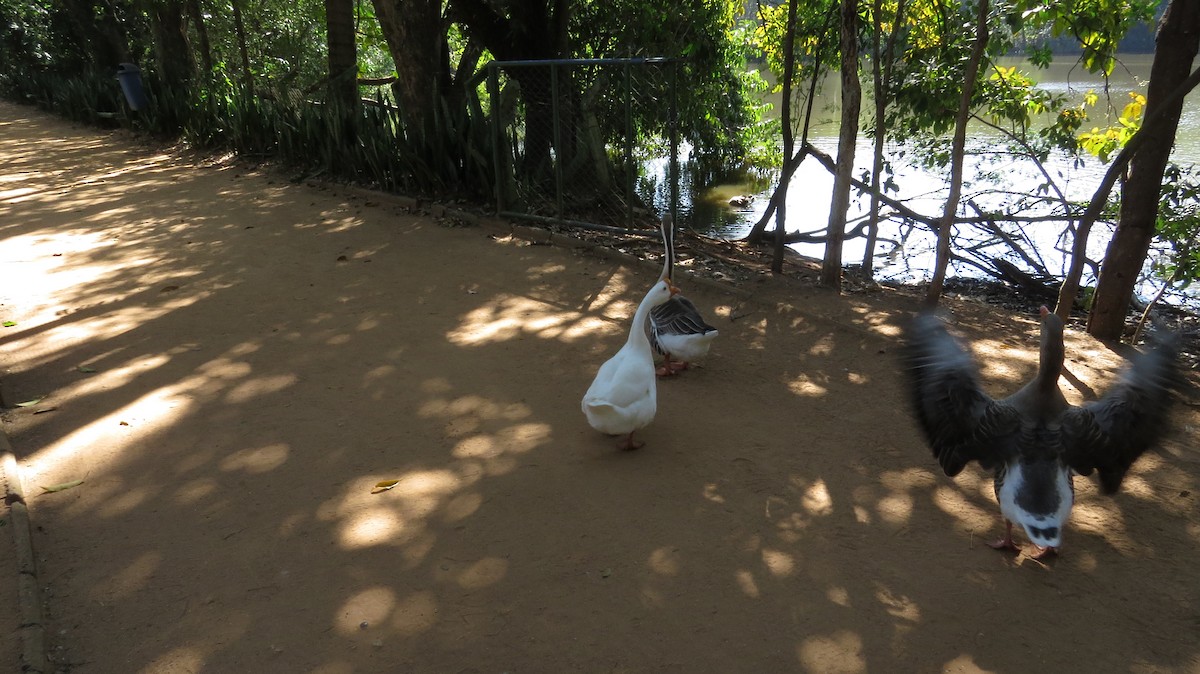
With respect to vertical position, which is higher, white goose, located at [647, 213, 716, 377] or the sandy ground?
white goose, located at [647, 213, 716, 377]

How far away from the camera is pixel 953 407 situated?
10.9ft

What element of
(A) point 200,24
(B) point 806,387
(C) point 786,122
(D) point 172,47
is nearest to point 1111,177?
(B) point 806,387

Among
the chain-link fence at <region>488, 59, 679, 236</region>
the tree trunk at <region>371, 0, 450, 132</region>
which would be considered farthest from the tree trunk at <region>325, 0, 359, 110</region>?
the chain-link fence at <region>488, 59, 679, 236</region>

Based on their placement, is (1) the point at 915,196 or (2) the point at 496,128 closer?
(2) the point at 496,128

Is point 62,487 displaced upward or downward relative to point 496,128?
downward

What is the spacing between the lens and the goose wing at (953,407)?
10.8ft

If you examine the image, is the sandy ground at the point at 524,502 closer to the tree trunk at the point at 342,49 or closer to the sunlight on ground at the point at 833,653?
the sunlight on ground at the point at 833,653

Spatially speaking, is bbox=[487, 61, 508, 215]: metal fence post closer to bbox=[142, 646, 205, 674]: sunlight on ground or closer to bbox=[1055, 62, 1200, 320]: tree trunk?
bbox=[1055, 62, 1200, 320]: tree trunk

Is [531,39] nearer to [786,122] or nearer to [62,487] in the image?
[786,122]

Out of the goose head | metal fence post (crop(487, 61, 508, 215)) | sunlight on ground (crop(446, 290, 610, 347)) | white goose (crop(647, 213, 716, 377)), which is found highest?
metal fence post (crop(487, 61, 508, 215))

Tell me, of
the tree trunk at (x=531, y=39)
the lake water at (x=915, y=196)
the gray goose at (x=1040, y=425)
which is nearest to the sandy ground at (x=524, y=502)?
the gray goose at (x=1040, y=425)

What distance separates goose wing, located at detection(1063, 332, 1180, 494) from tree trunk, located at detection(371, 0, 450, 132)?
28.5ft

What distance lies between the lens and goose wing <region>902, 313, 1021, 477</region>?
3285mm

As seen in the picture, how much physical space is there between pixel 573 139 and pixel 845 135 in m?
4.14
